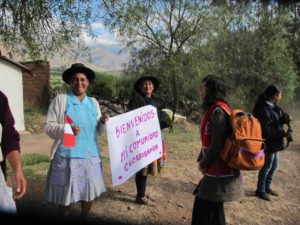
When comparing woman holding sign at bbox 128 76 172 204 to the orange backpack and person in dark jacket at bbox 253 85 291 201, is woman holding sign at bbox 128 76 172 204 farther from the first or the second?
the orange backpack

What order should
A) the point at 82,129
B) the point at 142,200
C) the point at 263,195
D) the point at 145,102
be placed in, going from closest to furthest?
the point at 82,129 < the point at 145,102 < the point at 142,200 < the point at 263,195

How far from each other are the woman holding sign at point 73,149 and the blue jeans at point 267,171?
269cm

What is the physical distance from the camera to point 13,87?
40.4ft

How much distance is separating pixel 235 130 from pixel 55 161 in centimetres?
161

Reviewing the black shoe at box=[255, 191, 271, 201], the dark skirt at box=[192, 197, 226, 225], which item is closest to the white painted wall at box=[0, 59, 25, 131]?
the black shoe at box=[255, 191, 271, 201]

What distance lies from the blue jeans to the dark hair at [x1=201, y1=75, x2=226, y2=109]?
217 cm

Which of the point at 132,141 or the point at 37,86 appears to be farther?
the point at 37,86

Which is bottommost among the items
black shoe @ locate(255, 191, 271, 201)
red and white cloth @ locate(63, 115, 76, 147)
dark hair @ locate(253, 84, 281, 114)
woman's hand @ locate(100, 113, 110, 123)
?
black shoe @ locate(255, 191, 271, 201)

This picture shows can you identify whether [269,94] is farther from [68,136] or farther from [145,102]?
[68,136]

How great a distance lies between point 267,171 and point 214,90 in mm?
2464

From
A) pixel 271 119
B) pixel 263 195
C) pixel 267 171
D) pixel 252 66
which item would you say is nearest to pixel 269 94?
pixel 271 119

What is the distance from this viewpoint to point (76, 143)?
355 centimetres

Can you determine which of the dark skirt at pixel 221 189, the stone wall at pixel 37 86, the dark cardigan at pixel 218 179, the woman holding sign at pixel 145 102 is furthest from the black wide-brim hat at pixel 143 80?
the stone wall at pixel 37 86

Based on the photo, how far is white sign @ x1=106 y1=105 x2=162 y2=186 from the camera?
3.82 m
